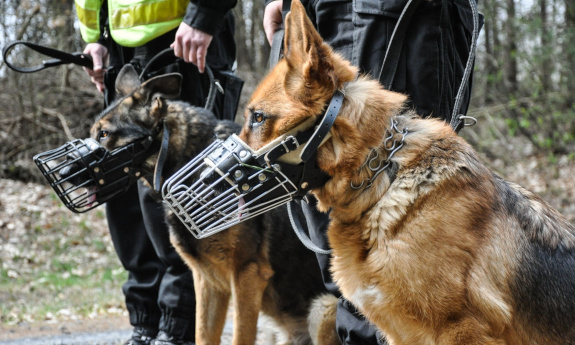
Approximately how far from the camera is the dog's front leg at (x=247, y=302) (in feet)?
12.9

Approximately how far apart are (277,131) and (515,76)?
13348 mm

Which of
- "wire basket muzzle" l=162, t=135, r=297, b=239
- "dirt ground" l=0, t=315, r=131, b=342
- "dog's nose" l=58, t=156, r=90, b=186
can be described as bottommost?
"dirt ground" l=0, t=315, r=131, b=342

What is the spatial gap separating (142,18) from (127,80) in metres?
0.48

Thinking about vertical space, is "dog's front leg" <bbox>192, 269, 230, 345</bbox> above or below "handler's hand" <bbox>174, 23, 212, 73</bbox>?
below

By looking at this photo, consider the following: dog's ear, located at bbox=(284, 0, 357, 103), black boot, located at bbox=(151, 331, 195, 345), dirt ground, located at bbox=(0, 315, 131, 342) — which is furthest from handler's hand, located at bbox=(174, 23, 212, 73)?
dirt ground, located at bbox=(0, 315, 131, 342)

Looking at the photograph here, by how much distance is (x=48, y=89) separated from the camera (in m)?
12.8

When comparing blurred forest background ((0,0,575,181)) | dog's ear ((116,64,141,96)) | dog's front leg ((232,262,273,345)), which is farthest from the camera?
blurred forest background ((0,0,575,181))

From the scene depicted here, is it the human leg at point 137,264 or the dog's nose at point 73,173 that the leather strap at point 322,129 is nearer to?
the dog's nose at point 73,173

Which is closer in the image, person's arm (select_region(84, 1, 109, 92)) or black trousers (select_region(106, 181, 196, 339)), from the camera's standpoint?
black trousers (select_region(106, 181, 196, 339))

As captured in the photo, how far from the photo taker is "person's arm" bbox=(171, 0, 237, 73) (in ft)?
13.1

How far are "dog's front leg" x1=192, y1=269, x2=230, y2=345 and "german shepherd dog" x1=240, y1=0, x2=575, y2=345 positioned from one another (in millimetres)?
1662

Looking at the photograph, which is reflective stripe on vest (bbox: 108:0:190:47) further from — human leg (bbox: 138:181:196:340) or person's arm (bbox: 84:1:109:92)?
human leg (bbox: 138:181:196:340)

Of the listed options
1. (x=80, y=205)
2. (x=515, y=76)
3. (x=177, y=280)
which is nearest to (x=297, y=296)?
(x=177, y=280)

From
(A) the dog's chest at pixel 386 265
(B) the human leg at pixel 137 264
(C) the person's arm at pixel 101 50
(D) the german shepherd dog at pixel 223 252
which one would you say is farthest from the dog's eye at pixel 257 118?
(C) the person's arm at pixel 101 50
